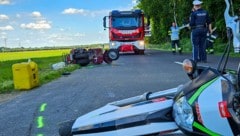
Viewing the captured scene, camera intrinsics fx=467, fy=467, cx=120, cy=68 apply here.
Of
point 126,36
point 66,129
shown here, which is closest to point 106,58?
point 126,36

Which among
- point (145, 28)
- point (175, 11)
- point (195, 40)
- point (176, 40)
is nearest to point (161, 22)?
point (175, 11)

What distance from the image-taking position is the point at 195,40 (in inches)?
687

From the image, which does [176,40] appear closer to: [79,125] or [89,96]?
[89,96]

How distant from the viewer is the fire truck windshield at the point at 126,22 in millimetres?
34719

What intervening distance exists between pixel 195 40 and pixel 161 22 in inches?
1786

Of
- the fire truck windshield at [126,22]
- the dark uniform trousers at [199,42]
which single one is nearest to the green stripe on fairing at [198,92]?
the dark uniform trousers at [199,42]

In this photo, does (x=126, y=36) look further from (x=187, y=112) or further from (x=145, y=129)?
(x=187, y=112)

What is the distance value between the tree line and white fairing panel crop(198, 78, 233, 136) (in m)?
30.7

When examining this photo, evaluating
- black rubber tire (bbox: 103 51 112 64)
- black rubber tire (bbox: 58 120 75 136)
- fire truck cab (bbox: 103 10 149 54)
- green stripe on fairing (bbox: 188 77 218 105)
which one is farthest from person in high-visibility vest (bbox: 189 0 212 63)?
fire truck cab (bbox: 103 10 149 54)

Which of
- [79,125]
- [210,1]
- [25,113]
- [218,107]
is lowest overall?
[25,113]

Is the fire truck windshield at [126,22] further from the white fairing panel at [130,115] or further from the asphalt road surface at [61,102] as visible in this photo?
the white fairing panel at [130,115]

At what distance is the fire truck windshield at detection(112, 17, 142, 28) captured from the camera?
3472 cm

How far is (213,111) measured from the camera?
10.7 ft

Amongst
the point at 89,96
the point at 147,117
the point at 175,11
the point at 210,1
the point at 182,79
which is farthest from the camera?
the point at 175,11
